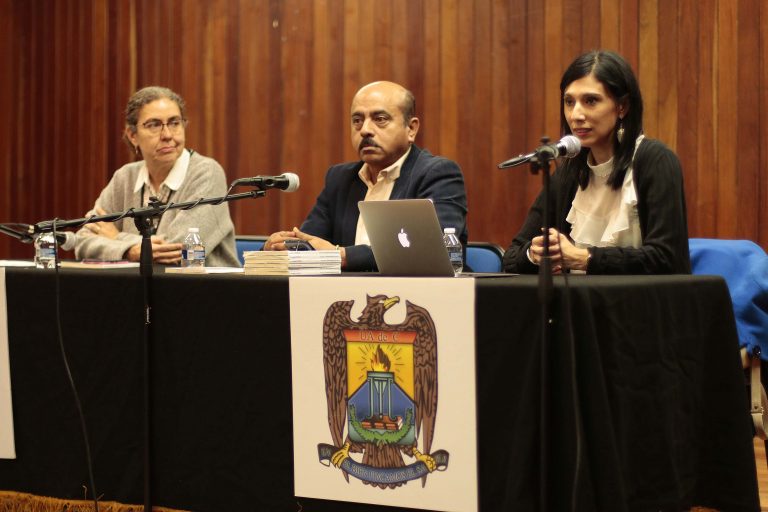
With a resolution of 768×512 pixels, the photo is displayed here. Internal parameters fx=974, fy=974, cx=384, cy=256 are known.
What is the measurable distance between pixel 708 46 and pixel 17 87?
4446mm

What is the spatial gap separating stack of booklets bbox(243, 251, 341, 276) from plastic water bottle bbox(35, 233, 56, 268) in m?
0.88

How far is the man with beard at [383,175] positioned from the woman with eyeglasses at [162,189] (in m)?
0.40

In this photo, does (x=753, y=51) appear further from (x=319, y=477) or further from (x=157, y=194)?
(x=319, y=477)

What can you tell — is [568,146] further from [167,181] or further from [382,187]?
[167,181]

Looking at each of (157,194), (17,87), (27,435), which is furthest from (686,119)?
(17,87)

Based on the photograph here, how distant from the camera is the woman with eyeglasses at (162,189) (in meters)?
4.02

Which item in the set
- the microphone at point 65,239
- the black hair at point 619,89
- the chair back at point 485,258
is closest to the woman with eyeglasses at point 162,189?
the microphone at point 65,239

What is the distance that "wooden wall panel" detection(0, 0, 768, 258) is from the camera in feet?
14.7

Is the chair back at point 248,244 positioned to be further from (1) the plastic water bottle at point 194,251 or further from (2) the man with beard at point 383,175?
(1) the plastic water bottle at point 194,251

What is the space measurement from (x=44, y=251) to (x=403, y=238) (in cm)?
143

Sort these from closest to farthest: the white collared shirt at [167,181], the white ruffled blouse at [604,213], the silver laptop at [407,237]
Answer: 1. the silver laptop at [407,237]
2. the white ruffled blouse at [604,213]
3. the white collared shirt at [167,181]

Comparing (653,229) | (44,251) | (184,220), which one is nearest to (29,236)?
(44,251)

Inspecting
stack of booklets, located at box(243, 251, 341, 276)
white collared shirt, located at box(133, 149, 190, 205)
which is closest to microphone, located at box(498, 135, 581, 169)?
stack of booklets, located at box(243, 251, 341, 276)

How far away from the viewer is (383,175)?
3.95 metres
